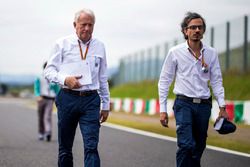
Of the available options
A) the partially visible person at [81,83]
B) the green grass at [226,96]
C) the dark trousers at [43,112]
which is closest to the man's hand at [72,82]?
the partially visible person at [81,83]

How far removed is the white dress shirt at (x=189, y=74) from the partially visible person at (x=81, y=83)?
2.35 ft

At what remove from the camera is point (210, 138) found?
1566 centimetres

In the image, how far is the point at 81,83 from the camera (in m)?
6.99

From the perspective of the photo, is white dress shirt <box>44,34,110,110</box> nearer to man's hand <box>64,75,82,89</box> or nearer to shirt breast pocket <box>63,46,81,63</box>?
shirt breast pocket <box>63,46,81,63</box>

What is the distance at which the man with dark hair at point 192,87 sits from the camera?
23.9ft

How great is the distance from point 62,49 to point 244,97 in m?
21.4

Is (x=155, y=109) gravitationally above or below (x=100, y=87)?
below

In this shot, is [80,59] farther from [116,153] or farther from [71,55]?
[116,153]

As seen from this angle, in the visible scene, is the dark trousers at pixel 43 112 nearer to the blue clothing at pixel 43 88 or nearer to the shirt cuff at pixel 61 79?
the blue clothing at pixel 43 88

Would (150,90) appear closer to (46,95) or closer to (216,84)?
(46,95)

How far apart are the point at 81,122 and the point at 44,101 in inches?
316

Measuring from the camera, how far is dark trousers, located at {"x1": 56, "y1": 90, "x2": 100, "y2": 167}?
22.8 feet

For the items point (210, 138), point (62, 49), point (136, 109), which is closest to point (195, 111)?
point (62, 49)

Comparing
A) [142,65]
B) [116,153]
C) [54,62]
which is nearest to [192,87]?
[54,62]
